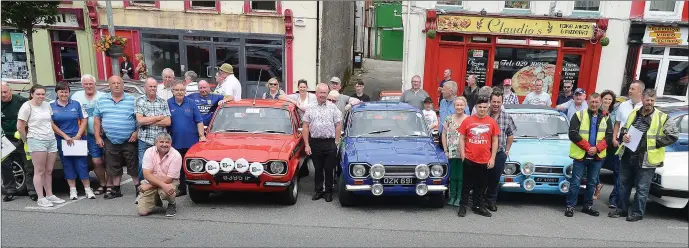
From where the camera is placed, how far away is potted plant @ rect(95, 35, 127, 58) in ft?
40.8

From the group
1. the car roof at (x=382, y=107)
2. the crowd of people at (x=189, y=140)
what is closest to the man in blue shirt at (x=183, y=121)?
the crowd of people at (x=189, y=140)

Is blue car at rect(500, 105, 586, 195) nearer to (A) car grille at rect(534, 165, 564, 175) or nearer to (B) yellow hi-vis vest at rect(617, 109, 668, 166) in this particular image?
(A) car grille at rect(534, 165, 564, 175)

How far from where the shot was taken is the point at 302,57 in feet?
48.3

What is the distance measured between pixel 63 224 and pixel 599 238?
22.0 feet

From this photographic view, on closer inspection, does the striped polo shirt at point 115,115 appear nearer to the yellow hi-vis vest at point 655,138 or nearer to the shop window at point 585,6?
the yellow hi-vis vest at point 655,138

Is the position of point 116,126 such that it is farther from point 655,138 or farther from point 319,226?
point 655,138

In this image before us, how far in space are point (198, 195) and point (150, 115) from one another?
1320mm

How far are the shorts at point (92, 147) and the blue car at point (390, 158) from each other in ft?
11.8

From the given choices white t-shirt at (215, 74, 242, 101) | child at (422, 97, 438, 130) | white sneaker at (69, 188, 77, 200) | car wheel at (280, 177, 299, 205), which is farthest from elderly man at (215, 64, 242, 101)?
child at (422, 97, 438, 130)

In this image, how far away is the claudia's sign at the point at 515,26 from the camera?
1365cm

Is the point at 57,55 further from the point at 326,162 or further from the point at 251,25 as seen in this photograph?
the point at 326,162

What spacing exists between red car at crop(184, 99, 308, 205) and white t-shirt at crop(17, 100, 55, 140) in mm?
1925

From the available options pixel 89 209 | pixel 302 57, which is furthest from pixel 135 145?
pixel 302 57

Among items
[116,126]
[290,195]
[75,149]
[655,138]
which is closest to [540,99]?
[655,138]
